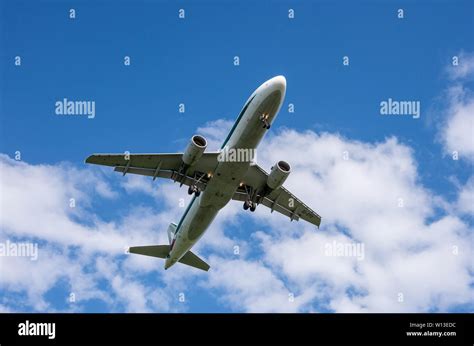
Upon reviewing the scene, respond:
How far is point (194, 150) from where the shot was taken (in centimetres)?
4275

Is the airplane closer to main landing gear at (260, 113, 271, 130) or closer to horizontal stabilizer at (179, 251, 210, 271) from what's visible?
main landing gear at (260, 113, 271, 130)

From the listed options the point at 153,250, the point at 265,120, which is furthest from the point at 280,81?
the point at 153,250

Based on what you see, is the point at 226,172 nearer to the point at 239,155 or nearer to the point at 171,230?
the point at 239,155

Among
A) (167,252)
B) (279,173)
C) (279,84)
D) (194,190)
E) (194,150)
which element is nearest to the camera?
(279,84)

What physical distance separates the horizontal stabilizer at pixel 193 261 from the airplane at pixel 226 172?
3705mm

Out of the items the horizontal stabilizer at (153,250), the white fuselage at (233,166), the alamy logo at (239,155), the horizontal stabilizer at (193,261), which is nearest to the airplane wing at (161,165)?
the white fuselage at (233,166)

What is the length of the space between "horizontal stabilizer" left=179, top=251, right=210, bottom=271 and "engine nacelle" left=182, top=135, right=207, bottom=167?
611 inches

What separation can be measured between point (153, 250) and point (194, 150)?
15197mm

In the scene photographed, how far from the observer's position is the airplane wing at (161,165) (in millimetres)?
43812

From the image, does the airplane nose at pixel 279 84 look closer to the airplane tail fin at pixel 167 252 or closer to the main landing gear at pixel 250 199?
the main landing gear at pixel 250 199
